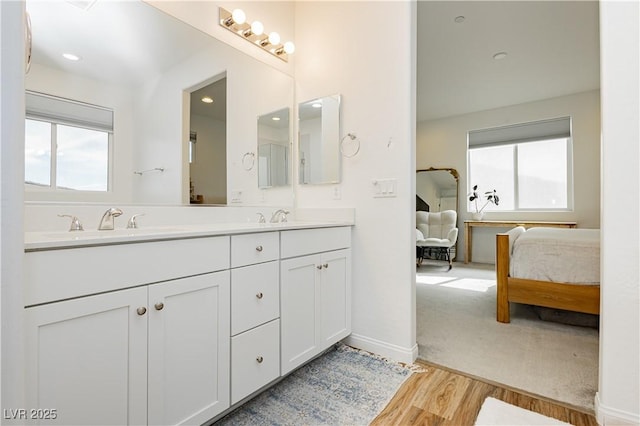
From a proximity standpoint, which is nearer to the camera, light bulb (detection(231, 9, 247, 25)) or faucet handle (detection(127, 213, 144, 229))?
faucet handle (detection(127, 213, 144, 229))

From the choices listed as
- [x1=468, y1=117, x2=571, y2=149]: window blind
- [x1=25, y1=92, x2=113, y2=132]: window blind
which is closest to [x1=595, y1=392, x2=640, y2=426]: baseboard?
[x1=25, y1=92, x2=113, y2=132]: window blind

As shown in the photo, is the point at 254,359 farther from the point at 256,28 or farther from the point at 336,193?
the point at 256,28

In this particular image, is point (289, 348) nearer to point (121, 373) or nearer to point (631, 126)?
point (121, 373)

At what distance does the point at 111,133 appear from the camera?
1491 millimetres

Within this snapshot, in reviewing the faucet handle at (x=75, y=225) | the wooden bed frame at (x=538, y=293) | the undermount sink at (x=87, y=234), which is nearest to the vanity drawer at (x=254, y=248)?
the undermount sink at (x=87, y=234)

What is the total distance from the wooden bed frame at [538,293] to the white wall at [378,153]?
3.58 feet

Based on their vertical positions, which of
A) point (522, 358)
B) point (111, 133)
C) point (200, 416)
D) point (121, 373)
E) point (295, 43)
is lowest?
point (522, 358)

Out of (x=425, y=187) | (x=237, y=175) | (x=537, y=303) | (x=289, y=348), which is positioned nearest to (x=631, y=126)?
→ (x=537, y=303)

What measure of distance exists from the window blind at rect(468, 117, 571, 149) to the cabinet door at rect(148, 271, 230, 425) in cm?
546

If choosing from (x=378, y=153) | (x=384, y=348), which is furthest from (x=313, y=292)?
(x=378, y=153)

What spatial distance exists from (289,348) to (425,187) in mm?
4799

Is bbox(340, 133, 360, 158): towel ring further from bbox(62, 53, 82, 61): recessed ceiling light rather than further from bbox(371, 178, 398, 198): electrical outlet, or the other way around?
bbox(62, 53, 82, 61): recessed ceiling light

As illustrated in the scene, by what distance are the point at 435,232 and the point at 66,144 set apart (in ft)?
16.3

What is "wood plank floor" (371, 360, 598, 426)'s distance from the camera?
133cm
